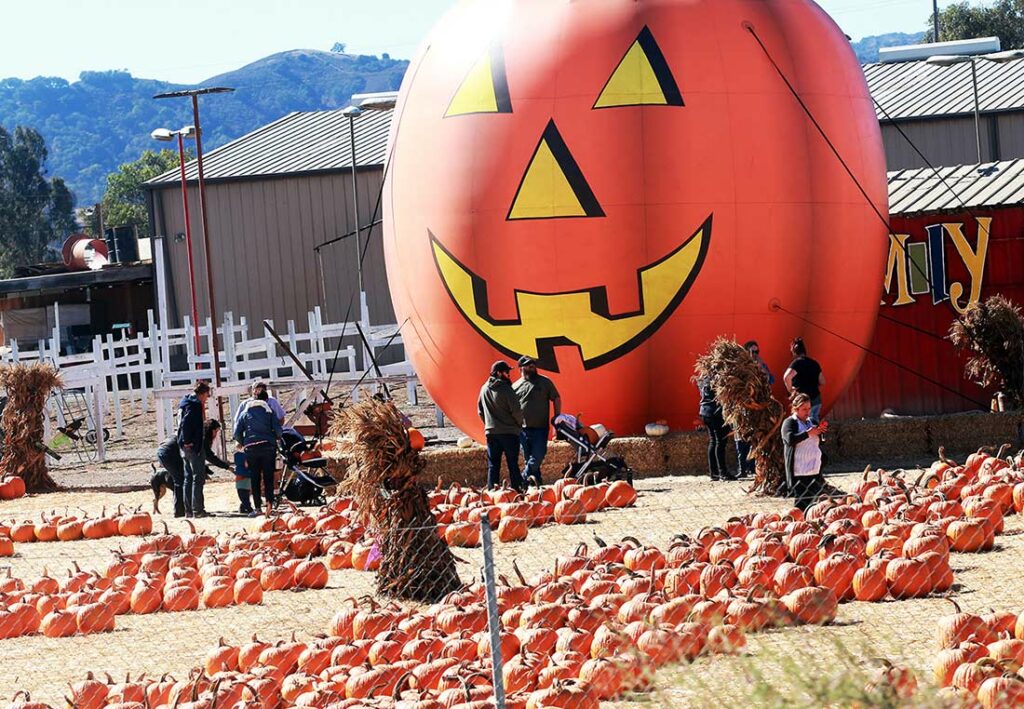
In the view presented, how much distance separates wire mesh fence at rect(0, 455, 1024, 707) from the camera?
745cm

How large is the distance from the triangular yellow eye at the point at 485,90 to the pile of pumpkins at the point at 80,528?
5.57 m

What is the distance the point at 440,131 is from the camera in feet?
57.8

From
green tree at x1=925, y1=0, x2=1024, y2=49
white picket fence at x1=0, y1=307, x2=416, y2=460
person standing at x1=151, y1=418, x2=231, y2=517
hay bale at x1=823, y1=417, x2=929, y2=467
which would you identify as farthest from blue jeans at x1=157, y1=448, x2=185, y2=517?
green tree at x1=925, y1=0, x2=1024, y2=49

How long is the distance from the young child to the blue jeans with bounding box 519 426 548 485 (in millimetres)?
3038

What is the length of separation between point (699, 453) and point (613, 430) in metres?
1.00

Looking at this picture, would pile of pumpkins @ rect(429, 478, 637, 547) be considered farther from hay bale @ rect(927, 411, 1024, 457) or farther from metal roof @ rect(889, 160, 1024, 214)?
metal roof @ rect(889, 160, 1024, 214)

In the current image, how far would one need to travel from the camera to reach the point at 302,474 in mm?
17250

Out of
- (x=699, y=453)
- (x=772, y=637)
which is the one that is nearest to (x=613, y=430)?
(x=699, y=453)

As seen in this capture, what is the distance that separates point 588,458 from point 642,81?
4097 millimetres

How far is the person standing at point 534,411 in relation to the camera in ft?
53.2

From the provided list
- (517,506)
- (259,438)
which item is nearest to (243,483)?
(259,438)

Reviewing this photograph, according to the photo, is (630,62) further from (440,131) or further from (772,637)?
(772,637)

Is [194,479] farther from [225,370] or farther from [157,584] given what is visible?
[225,370]

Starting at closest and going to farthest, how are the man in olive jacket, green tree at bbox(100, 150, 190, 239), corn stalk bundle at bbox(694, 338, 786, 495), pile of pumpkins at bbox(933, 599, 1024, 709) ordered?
pile of pumpkins at bbox(933, 599, 1024, 709) < corn stalk bundle at bbox(694, 338, 786, 495) < the man in olive jacket < green tree at bbox(100, 150, 190, 239)
